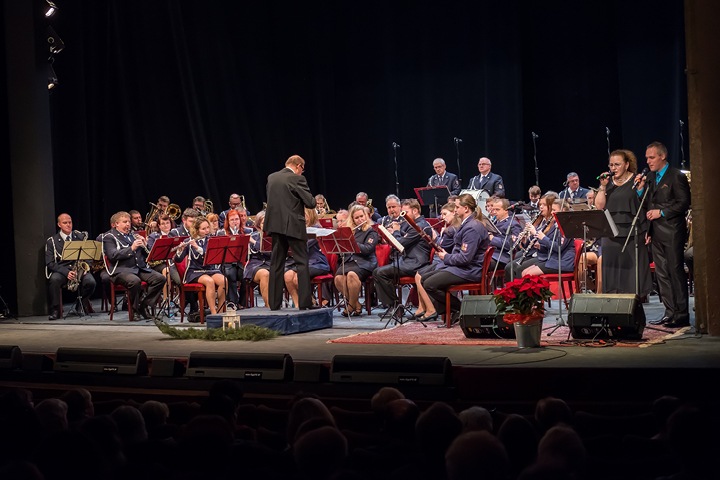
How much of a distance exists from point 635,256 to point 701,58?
1.70 m

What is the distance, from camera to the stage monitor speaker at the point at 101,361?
4922 millimetres

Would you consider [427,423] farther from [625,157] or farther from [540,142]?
[540,142]

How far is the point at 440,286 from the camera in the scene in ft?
22.5

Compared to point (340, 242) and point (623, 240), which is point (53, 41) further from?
point (623, 240)

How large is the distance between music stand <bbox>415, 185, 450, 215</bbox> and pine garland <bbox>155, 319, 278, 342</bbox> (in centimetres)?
544

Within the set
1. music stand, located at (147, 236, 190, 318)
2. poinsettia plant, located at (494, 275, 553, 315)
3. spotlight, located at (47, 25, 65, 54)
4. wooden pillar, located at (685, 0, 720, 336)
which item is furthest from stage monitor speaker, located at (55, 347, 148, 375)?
spotlight, located at (47, 25, 65, 54)

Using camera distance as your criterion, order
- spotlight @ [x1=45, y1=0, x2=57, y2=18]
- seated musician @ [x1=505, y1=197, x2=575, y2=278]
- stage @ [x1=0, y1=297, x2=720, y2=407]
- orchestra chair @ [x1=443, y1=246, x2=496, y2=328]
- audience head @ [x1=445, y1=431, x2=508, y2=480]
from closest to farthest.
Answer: audience head @ [x1=445, y1=431, x2=508, y2=480] < stage @ [x1=0, y1=297, x2=720, y2=407] < orchestra chair @ [x1=443, y1=246, x2=496, y2=328] < seated musician @ [x1=505, y1=197, x2=575, y2=278] < spotlight @ [x1=45, y1=0, x2=57, y2=18]

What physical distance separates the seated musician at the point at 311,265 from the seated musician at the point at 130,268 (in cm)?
155

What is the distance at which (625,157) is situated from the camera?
6.32 meters

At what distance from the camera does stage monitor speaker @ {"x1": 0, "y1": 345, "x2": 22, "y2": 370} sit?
5.26 metres

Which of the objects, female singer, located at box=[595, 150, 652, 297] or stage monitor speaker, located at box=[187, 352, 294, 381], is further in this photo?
female singer, located at box=[595, 150, 652, 297]

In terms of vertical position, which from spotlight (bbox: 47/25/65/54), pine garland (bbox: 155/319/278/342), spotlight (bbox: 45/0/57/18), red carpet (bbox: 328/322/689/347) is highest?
spotlight (bbox: 45/0/57/18)

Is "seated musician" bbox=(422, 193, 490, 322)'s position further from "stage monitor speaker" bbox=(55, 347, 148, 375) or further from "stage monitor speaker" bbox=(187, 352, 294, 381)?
"stage monitor speaker" bbox=(55, 347, 148, 375)

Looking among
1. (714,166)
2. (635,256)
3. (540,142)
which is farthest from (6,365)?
(540,142)
